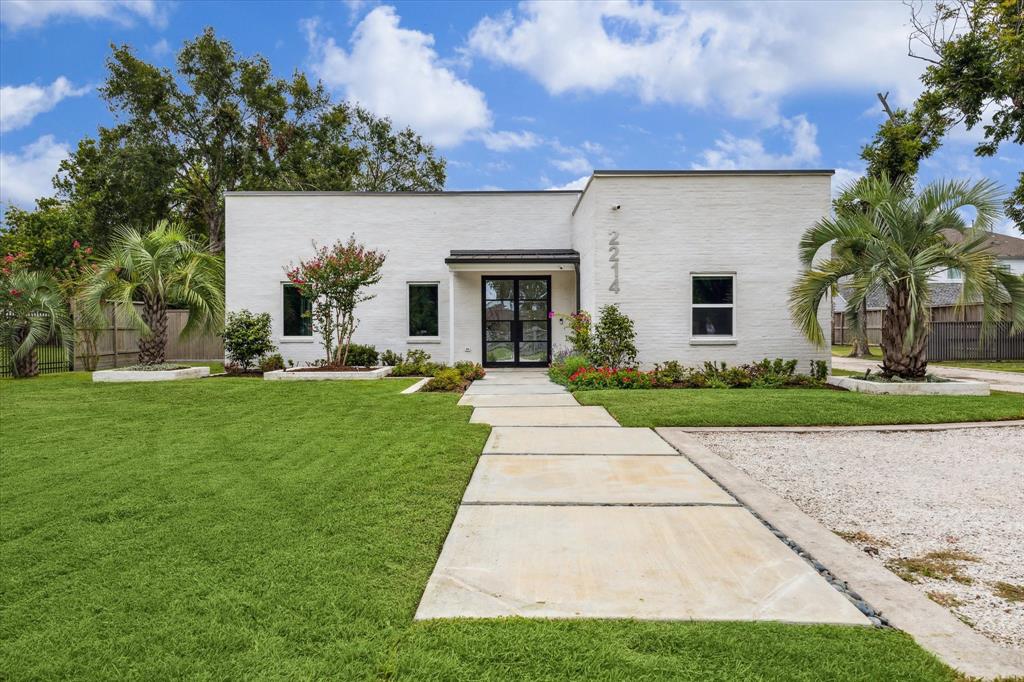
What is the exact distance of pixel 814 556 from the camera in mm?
2969

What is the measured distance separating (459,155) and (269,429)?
26.1 meters

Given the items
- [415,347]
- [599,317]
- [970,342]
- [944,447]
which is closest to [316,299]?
[415,347]

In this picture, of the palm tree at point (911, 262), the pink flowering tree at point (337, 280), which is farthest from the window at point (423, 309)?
the palm tree at point (911, 262)

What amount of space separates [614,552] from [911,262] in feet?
30.1

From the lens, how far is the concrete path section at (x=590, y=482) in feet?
13.0

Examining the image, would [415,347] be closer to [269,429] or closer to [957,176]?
[269,429]

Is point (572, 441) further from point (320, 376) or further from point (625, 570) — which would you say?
point (320, 376)

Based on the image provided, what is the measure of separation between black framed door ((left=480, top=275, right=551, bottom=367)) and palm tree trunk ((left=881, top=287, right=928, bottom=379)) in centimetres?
791

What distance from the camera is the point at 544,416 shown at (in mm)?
7680

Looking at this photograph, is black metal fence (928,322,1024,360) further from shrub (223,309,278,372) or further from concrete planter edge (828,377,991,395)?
shrub (223,309,278,372)

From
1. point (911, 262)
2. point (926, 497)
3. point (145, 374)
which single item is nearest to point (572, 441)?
point (926, 497)

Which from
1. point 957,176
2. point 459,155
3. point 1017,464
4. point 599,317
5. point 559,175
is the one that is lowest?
point 1017,464

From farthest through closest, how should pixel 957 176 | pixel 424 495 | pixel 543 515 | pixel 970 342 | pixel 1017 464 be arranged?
pixel 970 342 → pixel 957 176 → pixel 1017 464 → pixel 424 495 → pixel 543 515

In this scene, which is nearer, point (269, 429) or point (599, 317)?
point (269, 429)
